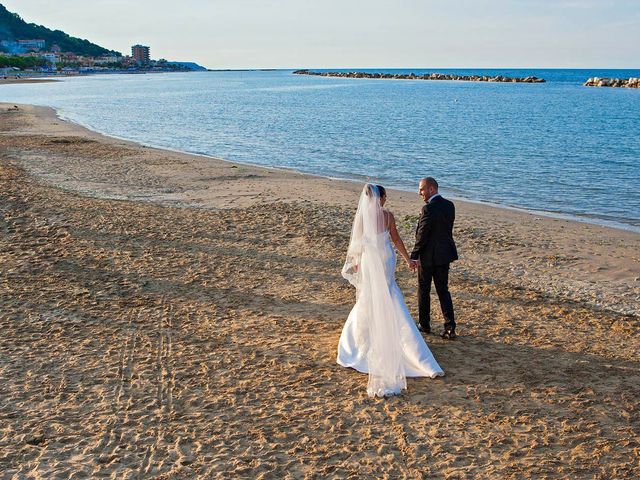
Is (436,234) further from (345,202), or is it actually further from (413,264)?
(345,202)

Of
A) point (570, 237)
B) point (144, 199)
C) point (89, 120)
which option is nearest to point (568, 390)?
point (570, 237)

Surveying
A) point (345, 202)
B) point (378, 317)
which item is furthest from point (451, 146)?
point (378, 317)

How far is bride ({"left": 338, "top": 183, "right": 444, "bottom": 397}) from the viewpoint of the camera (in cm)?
690

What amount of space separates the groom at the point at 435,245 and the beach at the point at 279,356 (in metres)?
0.56

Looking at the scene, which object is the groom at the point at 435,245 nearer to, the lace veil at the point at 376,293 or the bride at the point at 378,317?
the bride at the point at 378,317

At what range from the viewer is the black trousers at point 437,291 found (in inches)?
312

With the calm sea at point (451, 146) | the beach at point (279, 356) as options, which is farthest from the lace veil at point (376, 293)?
the calm sea at point (451, 146)

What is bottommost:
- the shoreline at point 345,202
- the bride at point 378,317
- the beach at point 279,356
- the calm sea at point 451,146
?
the calm sea at point 451,146

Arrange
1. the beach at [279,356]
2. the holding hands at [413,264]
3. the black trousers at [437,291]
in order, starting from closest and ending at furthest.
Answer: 1. the beach at [279,356]
2. the holding hands at [413,264]
3. the black trousers at [437,291]

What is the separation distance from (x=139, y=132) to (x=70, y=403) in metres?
39.7

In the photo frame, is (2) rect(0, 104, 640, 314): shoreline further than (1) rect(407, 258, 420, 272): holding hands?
Yes

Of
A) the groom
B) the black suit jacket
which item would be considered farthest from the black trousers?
the black suit jacket

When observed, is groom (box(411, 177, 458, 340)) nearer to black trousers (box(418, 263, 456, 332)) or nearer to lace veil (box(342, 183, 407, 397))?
black trousers (box(418, 263, 456, 332))

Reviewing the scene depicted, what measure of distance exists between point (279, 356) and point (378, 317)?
1.36 m
